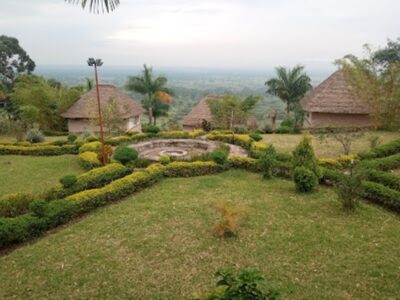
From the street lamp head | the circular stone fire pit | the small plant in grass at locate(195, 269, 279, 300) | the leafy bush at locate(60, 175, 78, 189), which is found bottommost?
the circular stone fire pit

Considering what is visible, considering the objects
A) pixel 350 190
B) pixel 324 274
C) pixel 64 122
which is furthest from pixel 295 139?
pixel 64 122

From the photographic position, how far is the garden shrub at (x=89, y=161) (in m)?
11.8

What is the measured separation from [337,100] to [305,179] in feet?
43.9

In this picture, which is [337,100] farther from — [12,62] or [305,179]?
[12,62]

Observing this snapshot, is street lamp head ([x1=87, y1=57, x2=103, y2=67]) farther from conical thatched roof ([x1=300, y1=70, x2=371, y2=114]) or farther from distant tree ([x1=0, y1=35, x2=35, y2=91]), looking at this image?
distant tree ([x1=0, y1=35, x2=35, y2=91])

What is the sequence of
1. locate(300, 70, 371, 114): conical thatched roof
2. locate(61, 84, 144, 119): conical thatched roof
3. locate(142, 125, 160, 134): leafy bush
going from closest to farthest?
locate(142, 125, 160, 134): leafy bush, locate(300, 70, 371, 114): conical thatched roof, locate(61, 84, 144, 119): conical thatched roof

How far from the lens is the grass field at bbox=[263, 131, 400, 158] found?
13664 mm

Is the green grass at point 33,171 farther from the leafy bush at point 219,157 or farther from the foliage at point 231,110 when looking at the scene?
the foliage at point 231,110

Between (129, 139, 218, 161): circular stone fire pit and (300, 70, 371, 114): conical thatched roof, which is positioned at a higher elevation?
(300, 70, 371, 114): conical thatched roof

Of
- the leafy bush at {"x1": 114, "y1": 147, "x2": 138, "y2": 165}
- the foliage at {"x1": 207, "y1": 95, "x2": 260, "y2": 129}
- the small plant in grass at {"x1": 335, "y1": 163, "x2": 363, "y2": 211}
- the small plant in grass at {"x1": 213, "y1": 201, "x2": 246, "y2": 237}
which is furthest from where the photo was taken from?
the foliage at {"x1": 207, "y1": 95, "x2": 260, "y2": 129}

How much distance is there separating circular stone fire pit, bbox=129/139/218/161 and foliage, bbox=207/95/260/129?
6065mm

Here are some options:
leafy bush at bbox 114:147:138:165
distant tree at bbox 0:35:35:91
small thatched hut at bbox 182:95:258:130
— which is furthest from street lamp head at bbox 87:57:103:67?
distant tree at bbox 0:35:35:91

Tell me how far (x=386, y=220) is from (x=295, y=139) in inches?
416

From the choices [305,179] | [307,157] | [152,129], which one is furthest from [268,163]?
[152,129]
